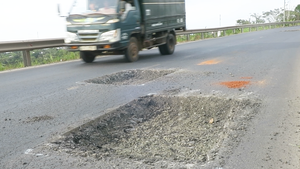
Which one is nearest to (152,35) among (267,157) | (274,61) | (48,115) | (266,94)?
(274,61)

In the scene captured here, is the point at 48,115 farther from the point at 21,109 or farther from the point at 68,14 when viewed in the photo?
the point at 68,14

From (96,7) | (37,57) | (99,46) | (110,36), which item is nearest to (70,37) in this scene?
(99,46)

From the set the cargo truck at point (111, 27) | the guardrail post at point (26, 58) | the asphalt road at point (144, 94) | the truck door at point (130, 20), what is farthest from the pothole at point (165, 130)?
the guardrail post at point (26, 58)

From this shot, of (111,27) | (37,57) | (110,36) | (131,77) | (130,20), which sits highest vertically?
(130,20)

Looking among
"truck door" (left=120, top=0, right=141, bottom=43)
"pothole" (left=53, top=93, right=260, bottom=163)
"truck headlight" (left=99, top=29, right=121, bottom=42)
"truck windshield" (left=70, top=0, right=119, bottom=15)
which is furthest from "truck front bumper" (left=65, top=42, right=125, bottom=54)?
"pothole" (left=53, top=93, right=260, bottom=163)

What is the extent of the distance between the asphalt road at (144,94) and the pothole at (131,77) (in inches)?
15.6

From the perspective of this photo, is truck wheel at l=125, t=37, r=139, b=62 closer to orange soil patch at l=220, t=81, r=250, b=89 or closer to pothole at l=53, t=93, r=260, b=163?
orange soil patch at l=220, t=81, r=250, b=89

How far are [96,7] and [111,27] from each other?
97 centimetres

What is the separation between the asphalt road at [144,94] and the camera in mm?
3805

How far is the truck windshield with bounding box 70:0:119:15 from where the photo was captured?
1184cm

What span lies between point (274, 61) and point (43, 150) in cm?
857

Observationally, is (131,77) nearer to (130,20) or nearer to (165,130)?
(130,20)

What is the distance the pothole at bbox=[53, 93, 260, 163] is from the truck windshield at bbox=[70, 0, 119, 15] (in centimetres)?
608

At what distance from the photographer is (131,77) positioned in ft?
30.5
